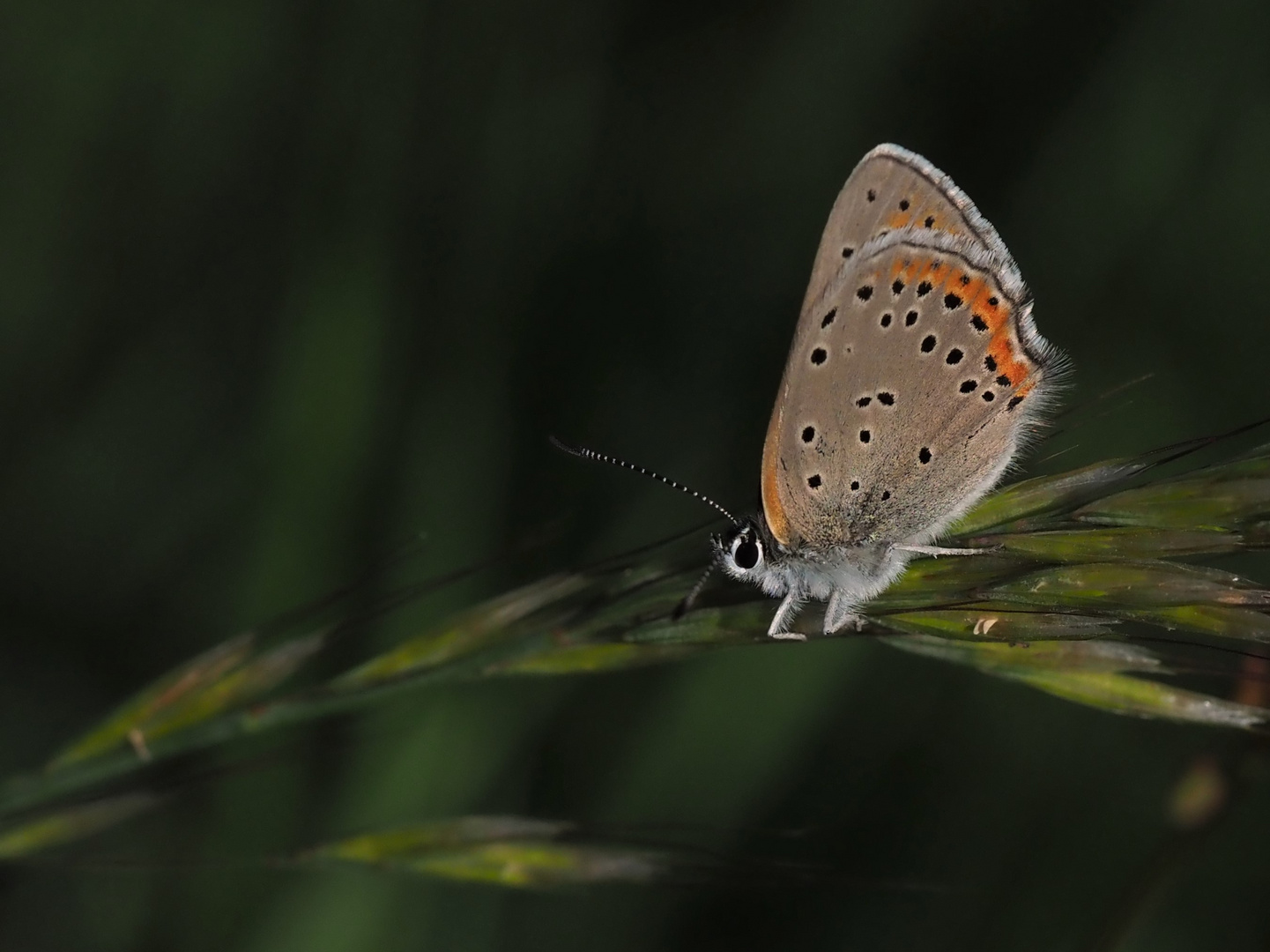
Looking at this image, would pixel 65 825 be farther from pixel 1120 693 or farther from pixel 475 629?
pixel 1120 693

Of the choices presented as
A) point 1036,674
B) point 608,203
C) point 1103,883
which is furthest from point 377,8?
point 1103,883

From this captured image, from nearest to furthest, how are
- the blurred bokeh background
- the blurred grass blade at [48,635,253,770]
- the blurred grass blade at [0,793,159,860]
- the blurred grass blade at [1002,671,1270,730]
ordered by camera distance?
1. the blurred grass blade at [1002,671,1270,730]
2. the blurred grass blade at [0,793,159,860]
3. the blurred grass blade at [48,635,253,770]
4. the blurred bokeh background

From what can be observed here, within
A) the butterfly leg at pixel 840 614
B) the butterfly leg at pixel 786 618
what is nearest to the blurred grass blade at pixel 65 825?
the butterfly leg at pixel 786 618

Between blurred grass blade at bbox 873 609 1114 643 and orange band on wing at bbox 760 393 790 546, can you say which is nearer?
blurred grass blade at bbox 873 609 1114 643

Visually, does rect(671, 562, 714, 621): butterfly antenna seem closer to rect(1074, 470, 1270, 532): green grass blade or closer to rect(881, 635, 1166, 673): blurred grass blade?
rect(881, 635, 1166, 673): blurred grass blade

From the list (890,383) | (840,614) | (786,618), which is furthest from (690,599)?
(890,383)

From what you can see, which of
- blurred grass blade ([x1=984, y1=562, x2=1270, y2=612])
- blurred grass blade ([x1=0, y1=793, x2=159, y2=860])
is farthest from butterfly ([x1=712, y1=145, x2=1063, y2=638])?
blurred grass blade ([x1=0, y1=793, x2=159, y2=860])

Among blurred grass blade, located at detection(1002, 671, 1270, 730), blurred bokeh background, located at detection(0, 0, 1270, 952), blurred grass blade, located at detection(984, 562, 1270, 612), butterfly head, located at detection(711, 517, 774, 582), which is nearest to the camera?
blurred grass blade, located at detection(984, 562, 1270, 612)
